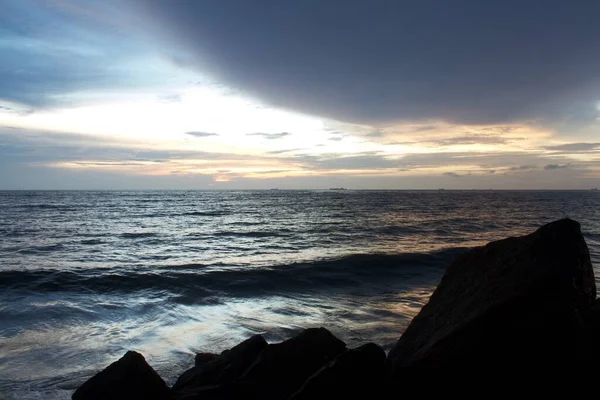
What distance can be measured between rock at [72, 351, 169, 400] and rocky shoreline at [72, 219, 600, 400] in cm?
1

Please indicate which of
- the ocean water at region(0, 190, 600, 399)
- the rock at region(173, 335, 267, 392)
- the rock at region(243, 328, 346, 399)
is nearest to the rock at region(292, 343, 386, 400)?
the rock at region(243, 328, 346, 399)

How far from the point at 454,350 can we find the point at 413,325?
1.58 metres

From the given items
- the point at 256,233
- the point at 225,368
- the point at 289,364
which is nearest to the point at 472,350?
the point at 289,364

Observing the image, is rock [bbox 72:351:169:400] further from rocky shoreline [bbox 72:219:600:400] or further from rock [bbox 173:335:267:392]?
rock [bbox 173:335:267:392]

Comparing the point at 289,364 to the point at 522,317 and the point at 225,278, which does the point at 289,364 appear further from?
the point at 225,278

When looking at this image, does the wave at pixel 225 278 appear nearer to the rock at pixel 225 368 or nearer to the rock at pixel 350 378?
the rock at pixel 225 368

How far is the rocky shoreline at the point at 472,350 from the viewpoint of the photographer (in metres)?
5.14

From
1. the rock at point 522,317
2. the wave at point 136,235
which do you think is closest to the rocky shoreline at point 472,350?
the rock at point 522,317

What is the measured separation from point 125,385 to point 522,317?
5.53 meters

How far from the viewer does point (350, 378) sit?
5363 millimetres

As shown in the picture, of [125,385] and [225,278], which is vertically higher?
[125,385]

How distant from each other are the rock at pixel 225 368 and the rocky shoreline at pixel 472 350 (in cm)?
2

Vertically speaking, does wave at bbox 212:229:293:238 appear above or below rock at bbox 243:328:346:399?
below

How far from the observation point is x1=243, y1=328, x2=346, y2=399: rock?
6.30 m
